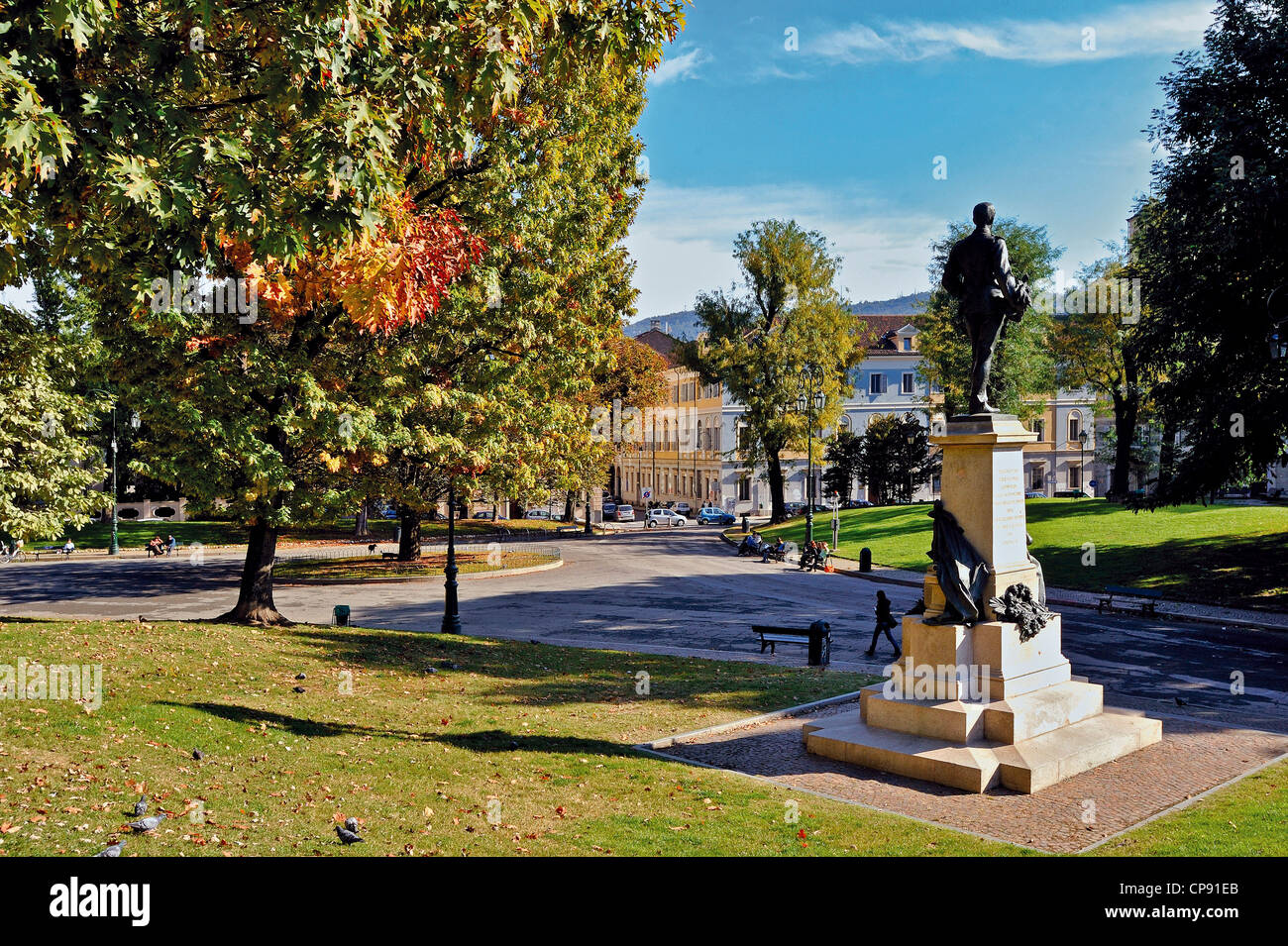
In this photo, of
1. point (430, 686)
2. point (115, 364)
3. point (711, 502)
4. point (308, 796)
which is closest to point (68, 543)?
point (115, 364)

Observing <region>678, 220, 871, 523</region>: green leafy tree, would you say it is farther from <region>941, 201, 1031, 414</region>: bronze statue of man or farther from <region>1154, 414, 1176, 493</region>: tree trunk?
<region>941, 201, 1031, 414</region>: bronze statue of man

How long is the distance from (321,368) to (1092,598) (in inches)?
933

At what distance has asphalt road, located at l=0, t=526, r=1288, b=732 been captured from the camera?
16609 mm

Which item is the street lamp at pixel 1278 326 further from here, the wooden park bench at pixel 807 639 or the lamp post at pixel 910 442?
the lamp post at pixel 910 442

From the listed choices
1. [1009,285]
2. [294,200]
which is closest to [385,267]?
[294,200]

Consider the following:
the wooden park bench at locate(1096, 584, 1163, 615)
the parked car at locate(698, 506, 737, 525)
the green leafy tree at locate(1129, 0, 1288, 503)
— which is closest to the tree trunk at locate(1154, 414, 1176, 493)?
the green leafy tree at locate(1129, 0, 1288, 503)

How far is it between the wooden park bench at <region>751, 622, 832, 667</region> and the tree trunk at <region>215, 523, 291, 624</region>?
10133 mm

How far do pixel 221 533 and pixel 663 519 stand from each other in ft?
96.2

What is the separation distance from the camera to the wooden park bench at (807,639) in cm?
1747

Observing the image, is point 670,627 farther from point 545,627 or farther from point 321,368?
point 321,368

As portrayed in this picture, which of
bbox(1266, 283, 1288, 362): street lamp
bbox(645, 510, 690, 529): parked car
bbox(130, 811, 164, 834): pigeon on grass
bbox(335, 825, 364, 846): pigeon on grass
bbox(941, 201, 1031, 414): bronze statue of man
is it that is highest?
bbox(1266, 283, 1288, 362): street lamp

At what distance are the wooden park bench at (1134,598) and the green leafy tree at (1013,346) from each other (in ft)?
64.3

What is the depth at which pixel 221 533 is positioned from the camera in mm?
51219

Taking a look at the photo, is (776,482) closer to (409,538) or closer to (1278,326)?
(409,538)
